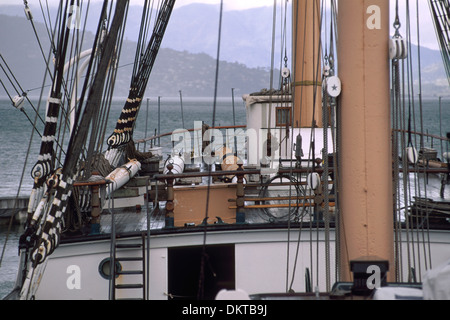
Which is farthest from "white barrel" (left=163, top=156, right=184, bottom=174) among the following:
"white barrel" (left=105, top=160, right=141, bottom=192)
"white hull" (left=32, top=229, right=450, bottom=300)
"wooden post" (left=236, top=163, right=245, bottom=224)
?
"white hull" (left=32, top=229, right=450, bottom=300)

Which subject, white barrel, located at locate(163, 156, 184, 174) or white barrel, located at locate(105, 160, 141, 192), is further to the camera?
white barrel, located at locate(163, 156, 184, 174)

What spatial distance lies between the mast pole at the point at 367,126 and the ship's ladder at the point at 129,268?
3.47m

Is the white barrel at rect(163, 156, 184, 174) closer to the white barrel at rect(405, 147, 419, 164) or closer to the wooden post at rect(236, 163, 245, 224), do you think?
the wooden post at rect(236, 163, 245, 224)

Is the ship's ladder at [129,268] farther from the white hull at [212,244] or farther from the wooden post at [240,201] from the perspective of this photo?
the wooden post at [240,201]

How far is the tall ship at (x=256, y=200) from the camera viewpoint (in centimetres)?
501

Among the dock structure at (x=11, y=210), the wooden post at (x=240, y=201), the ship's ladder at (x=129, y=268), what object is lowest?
the ship's ladder at (x=129, y=268)

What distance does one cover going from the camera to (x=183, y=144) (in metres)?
17.2

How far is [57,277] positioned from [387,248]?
4.56 meters

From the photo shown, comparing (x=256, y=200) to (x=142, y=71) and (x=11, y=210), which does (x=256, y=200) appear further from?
(x=11, y=210)

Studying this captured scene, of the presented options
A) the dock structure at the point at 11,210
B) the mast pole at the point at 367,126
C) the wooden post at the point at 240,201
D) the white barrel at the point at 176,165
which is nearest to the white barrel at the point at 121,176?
the white barrel at the point at 176,165

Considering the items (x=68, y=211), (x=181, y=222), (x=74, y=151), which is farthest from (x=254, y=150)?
(x=74, y=151)

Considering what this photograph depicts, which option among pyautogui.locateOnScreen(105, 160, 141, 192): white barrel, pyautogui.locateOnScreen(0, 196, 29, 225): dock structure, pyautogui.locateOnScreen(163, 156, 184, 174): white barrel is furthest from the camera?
pyautogui.locateOnScreen(0, 196, 29, 225): dock structure

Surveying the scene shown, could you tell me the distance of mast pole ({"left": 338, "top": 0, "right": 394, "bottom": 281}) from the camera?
4.99 metres

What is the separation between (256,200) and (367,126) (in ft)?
13.3
